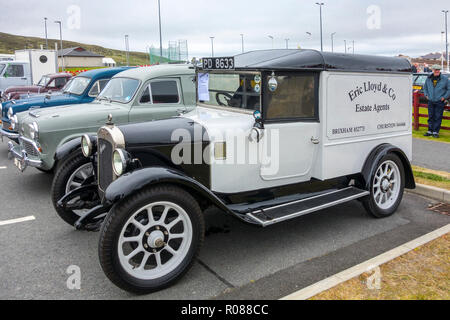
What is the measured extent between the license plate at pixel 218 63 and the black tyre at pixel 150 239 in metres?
1.63

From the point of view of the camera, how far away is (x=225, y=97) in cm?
465

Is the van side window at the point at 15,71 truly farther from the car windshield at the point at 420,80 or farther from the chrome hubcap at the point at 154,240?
the car windshield at the point at 420,80

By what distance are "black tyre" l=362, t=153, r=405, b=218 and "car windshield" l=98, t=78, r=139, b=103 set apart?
14.1ft

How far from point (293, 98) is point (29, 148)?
4451mm

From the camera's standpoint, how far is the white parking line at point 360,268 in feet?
9.99

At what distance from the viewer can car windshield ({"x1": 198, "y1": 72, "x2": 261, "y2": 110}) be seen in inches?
165

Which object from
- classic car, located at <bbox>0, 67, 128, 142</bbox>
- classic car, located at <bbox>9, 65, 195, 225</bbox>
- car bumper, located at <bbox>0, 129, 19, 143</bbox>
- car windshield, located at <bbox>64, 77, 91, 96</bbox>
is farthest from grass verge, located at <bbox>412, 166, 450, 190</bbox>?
car bumper, located at <bbox>0, 129, 19, 143</bbox>

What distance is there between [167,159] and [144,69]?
3997 millimetres

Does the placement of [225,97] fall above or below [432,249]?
above

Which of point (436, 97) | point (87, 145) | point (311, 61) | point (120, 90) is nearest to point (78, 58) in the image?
point (120, 90)

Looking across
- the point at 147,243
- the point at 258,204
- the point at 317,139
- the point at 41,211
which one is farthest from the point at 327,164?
the point at 41,211

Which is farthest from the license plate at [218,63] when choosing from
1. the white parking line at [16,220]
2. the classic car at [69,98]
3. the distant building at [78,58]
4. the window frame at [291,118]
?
the distant building at [78,58]

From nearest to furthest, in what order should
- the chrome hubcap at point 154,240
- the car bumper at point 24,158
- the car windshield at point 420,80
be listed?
1. the chrome hubcap at point 154,240
2. the car bumper at point 24,158
3. the car windshield at point 420,80

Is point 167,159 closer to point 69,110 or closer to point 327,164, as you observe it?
point 327,164
